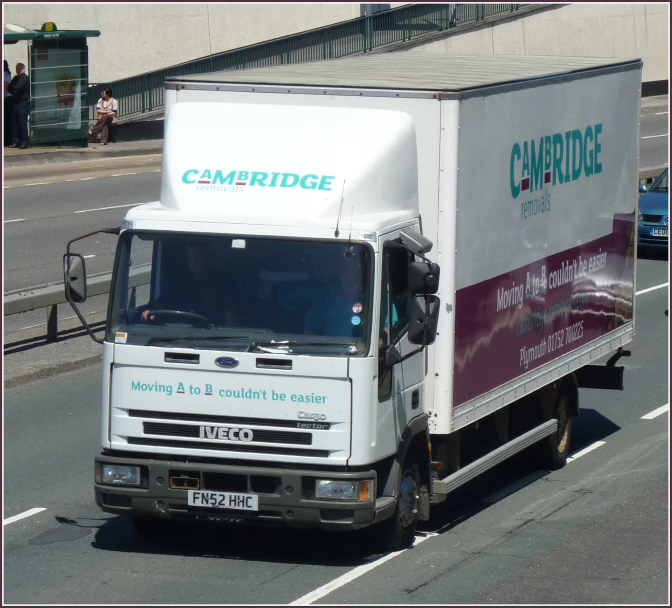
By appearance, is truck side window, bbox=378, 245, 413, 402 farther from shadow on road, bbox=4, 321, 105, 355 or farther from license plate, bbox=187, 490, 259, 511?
shadow on road, bbox=4, 321, 105, 355

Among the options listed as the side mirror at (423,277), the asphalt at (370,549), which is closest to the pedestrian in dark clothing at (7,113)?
the asphalt at (370,549)

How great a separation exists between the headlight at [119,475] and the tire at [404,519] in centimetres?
171

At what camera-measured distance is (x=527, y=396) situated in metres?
11.4

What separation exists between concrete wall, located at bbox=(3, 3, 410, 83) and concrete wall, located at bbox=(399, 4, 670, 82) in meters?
5.68

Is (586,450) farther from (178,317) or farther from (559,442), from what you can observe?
(178,317)

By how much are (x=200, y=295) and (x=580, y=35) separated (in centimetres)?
4765

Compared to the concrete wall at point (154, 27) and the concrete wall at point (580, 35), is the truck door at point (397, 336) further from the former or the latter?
the concrete wall at point (580, 35)

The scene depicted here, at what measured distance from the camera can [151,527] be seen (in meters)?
9.46

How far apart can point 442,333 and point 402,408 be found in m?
0.69

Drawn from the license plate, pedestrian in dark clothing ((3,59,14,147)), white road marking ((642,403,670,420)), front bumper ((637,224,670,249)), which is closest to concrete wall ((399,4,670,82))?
pedestrian in dark clothing ((3,59,14,147))

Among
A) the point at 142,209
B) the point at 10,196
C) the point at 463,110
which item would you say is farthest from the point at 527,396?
the point at 10,196

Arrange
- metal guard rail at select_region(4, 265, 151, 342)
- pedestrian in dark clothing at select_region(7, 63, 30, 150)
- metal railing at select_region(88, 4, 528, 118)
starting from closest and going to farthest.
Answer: metal guard rail at select_region(4, 265, 151, 342)
pedestrian in dark clothing at select_region(7, 63, 30, 150)
metal railing at select_region(88, 4, 528, 118)

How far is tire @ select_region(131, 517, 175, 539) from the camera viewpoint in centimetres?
941

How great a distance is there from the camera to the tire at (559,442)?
11758 millimetres
